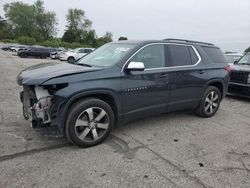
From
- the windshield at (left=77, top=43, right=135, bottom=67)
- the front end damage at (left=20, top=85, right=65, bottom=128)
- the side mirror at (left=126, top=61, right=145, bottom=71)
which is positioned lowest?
the front end damage at (left=20, top=85, right=65, bottom=128)

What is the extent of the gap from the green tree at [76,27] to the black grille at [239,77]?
263 feet

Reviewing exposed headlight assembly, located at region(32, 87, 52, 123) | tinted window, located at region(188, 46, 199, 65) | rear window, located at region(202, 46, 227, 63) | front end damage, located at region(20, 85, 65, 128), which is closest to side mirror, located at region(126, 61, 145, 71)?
front end damage, located at region(20, 85, 65, 128)

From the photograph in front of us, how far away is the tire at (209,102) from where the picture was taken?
543cm

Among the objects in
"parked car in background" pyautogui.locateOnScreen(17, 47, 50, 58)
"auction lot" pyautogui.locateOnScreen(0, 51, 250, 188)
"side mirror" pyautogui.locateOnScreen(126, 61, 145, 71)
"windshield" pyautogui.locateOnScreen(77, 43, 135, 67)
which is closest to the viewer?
"auction lot" pyautogui.locateOnScreen(0, 51, 250, 188)

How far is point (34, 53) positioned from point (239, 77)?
1142 inches

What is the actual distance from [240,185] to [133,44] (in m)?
2.82

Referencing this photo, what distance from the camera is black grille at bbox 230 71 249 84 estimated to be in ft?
23.5

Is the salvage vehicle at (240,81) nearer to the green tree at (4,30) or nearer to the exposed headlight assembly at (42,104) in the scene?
the exposed headlight assembly at (42,104)

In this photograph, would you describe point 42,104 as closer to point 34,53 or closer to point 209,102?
point 209,102

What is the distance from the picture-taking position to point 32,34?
288 ft

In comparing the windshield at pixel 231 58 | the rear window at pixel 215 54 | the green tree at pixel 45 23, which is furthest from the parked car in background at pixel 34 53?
the green tree at pixel 45 23

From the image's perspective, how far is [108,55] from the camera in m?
4.49

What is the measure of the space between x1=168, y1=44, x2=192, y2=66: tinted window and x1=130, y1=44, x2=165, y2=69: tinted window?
0.77 ft

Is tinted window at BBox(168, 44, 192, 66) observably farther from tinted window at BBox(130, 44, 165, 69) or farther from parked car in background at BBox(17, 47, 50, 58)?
parked car in background at BBox(17, 47, 50, 58)
